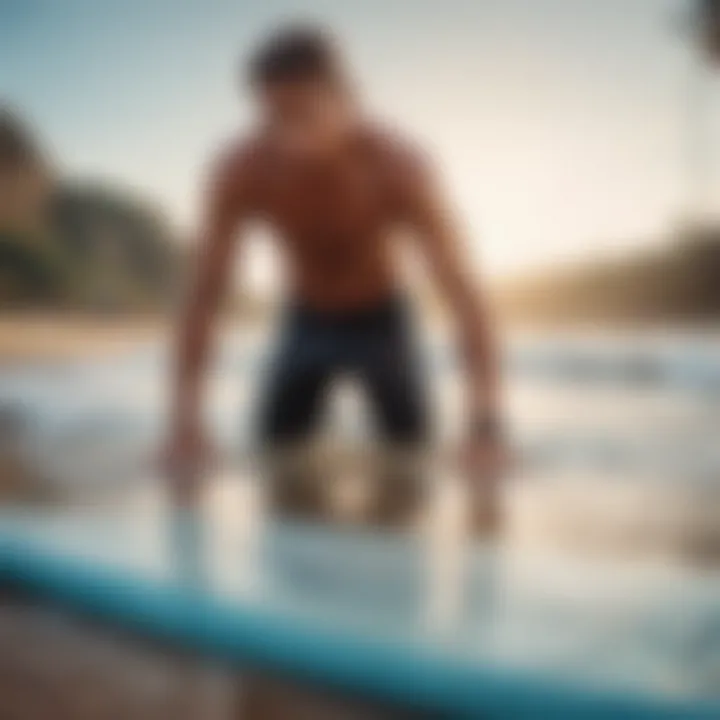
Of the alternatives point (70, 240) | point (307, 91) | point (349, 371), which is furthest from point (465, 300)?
point (70, 240)

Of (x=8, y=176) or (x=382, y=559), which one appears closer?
(x=382, y=559)

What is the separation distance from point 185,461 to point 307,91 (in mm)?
360

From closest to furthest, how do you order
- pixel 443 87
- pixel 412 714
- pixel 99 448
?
pixel 412 714 < pixel 443 87 < pixel 99 448

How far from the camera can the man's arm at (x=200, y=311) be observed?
1086 mm

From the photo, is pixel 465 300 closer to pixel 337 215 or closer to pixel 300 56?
pixel 337 215

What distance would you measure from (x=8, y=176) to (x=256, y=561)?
1.55 feet

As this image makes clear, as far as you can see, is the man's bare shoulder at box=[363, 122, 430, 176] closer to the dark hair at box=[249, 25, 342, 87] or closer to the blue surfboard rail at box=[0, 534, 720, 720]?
the dark hair at box=[249, 25, 342, 87]

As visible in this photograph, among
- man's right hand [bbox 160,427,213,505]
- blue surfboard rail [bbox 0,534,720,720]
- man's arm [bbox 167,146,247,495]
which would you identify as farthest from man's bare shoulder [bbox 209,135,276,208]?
blue surfboard rail [bbox 0,534,720,720]

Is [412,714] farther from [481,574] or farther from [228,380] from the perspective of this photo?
[228,380]

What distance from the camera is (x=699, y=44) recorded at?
97cm

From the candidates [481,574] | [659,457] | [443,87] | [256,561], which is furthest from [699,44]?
[256,561]

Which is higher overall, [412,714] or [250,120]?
[250,120]

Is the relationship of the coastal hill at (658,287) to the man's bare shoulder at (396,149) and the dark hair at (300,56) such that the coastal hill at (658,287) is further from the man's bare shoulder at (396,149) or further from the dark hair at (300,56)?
the dark hair at (300,56)

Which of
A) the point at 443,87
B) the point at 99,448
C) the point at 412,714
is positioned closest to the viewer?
the point at 412,714
